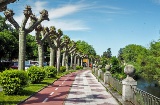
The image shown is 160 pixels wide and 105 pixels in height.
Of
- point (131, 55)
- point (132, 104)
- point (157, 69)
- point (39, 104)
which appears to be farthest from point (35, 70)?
point (131, 55)

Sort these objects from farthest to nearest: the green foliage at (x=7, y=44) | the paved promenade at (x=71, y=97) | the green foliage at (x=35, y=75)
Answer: the green foliage at (x=7, y=44), the green foliage at (x=35, y=75), the paved promenade at (x=71, y=97)

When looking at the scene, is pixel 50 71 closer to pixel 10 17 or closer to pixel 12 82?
pixel 10 17

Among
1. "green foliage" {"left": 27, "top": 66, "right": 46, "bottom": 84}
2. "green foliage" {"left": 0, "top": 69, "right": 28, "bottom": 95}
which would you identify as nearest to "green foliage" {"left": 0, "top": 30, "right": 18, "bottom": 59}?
"green foliage" {"left": 27, "top": 66, "right": 46, "bottom": 84}

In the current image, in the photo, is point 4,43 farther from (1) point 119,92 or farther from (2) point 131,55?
(2) point 131,55

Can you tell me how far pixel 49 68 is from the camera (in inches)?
1385

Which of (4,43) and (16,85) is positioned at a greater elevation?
(4,43)

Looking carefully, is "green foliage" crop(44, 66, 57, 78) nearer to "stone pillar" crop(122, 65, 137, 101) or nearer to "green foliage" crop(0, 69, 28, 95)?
"green foliage" crop(0, 69, 28, 95)

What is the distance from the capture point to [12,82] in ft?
55.1

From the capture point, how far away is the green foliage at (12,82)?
54.8 ft

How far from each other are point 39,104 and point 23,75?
13.2ft

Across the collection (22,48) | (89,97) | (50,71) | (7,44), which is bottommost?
(89,97)

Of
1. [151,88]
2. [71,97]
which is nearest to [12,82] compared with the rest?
[71,97]

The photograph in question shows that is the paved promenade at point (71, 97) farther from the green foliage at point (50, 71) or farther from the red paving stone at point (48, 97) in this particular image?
the green foliage at point (50, 71)

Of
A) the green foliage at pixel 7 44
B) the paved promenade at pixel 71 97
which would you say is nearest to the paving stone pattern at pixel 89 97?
the paved promenade at pixel 71 97
